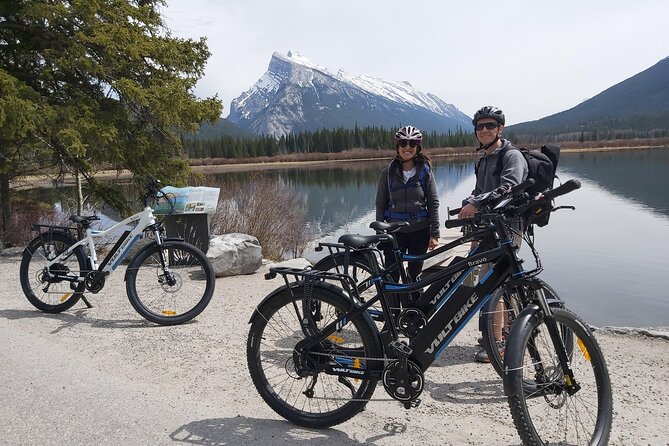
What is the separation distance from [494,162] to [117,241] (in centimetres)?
394

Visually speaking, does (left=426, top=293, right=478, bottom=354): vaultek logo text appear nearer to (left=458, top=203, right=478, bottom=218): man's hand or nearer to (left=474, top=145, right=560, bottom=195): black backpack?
(left=458, top=203, right=478, bottom=218): man's hand

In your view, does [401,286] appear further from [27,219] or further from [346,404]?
[27,219]

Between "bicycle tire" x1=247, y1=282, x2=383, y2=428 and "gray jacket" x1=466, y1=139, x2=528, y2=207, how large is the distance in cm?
129

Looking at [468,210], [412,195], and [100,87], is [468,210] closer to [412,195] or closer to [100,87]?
[412,195]

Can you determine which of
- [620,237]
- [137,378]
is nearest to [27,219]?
[137,378]

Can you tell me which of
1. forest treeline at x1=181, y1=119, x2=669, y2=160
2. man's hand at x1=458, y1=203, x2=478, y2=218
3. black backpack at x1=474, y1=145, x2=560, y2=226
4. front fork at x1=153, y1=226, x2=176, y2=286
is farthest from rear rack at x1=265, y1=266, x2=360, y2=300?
forest treeline at x1=181, y1=119, x2=669, y2=160

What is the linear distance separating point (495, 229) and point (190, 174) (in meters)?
9.90

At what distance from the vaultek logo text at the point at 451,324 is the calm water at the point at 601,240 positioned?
671 centimetres

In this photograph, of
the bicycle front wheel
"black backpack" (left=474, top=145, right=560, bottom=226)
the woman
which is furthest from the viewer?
the bicycle front wheel

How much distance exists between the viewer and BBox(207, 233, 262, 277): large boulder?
25.6 feet

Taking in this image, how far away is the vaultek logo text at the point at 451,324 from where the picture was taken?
290 cm

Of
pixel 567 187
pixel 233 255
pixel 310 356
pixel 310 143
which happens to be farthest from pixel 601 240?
pixel 310 143

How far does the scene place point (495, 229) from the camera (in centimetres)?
287

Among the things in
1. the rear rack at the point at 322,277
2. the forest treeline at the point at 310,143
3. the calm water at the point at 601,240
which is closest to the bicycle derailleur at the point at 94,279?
the rear rack at the point at 322,277
